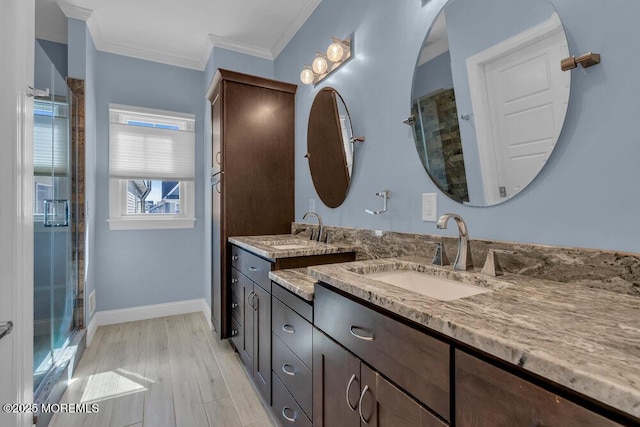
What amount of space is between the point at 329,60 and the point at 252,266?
4.88 feet

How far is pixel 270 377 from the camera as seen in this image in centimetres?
159

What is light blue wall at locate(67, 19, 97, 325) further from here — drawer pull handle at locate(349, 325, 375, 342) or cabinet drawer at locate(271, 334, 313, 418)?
drawer pull handle at locate(349, 325, 375, 342)

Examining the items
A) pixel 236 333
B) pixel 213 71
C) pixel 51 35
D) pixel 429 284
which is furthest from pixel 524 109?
pixel 51 35

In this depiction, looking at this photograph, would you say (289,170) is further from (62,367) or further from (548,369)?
(548,369)

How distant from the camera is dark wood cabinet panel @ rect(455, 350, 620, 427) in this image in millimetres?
445

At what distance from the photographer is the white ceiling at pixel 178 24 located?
2.43m

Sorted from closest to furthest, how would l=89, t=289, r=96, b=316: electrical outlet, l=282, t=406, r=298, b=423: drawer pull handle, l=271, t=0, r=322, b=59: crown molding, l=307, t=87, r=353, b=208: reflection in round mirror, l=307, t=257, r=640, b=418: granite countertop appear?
1. l=307, t=257, r=640, b=418: granite countertop
2. l=282, t=406, r=298, b=423: drawer pull handle
3. l=307, t=87, r=353, b=208: reflection in round mirror
4. l=271, t=0, r=322, b=59: crown molding
5. l=89, t=289, r=96, b=316: electrical outlet

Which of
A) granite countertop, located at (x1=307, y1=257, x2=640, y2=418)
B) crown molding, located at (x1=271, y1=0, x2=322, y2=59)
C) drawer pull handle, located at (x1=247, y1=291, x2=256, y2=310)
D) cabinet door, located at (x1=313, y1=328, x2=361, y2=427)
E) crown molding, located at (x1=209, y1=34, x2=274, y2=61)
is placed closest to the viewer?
granite countertop, located at (x1=307, y1=257, x2=640, y2=418)

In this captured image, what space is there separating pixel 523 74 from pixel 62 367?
2894mm

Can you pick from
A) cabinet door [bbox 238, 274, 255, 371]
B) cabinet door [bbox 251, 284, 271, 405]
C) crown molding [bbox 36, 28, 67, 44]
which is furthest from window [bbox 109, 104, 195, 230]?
cabinet door [bbox 251, 284, 271, 405]


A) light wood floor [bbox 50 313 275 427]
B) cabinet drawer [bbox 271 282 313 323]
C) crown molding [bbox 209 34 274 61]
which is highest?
crown molding [bbox 209 34 274 61]

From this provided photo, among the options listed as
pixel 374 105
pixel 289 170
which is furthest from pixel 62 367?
pixel 374 105

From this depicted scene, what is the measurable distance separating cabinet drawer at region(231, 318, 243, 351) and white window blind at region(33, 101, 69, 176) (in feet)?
5.04

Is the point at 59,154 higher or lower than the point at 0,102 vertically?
higher
